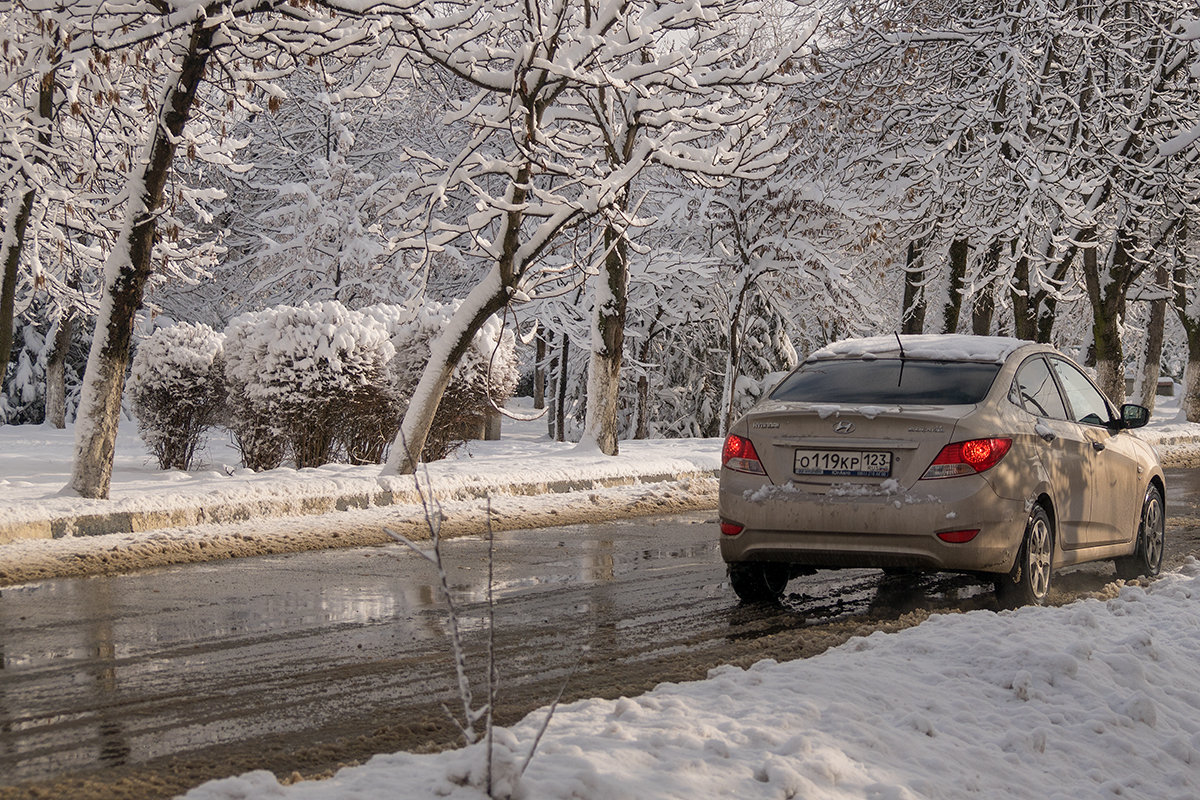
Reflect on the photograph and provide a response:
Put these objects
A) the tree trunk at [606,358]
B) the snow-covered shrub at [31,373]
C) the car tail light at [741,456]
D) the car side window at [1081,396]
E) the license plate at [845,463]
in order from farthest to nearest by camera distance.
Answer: the snow-covered shrub at [31,373]
the tree trunk at [606,358]
the car side window at [1081,396]
the car tail light at [741,456]
the license plate at [845,463]

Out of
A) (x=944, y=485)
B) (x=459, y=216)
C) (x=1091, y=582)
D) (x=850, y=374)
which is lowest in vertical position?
(x=1091, y=582)

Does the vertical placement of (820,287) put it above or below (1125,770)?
above

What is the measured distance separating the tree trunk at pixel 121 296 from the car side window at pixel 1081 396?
8248mm

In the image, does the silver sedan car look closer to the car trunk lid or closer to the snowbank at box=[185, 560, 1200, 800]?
the car trunk lid

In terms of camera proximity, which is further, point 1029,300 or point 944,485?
point 1029,300

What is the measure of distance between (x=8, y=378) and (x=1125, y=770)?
40.3m

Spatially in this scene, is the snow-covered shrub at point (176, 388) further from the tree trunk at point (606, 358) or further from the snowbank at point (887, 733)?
the snowbank at point (887, 733)

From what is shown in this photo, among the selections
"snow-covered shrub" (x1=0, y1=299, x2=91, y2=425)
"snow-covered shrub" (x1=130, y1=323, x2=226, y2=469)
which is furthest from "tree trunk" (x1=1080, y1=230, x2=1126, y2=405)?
"snow-covered shrub" (x1=0, y1=299, x2=91, y2=425)

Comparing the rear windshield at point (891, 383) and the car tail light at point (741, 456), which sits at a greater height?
the rear windshield at point (891, 383)

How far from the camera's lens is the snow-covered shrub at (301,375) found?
16219 mm

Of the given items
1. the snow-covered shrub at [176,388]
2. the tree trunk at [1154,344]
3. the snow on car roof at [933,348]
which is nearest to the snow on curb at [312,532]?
the snow on car roof at [933,348]

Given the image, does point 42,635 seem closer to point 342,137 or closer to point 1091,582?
point 1091,582

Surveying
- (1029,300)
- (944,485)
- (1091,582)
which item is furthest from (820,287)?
(944,485)

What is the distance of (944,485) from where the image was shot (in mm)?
7441
